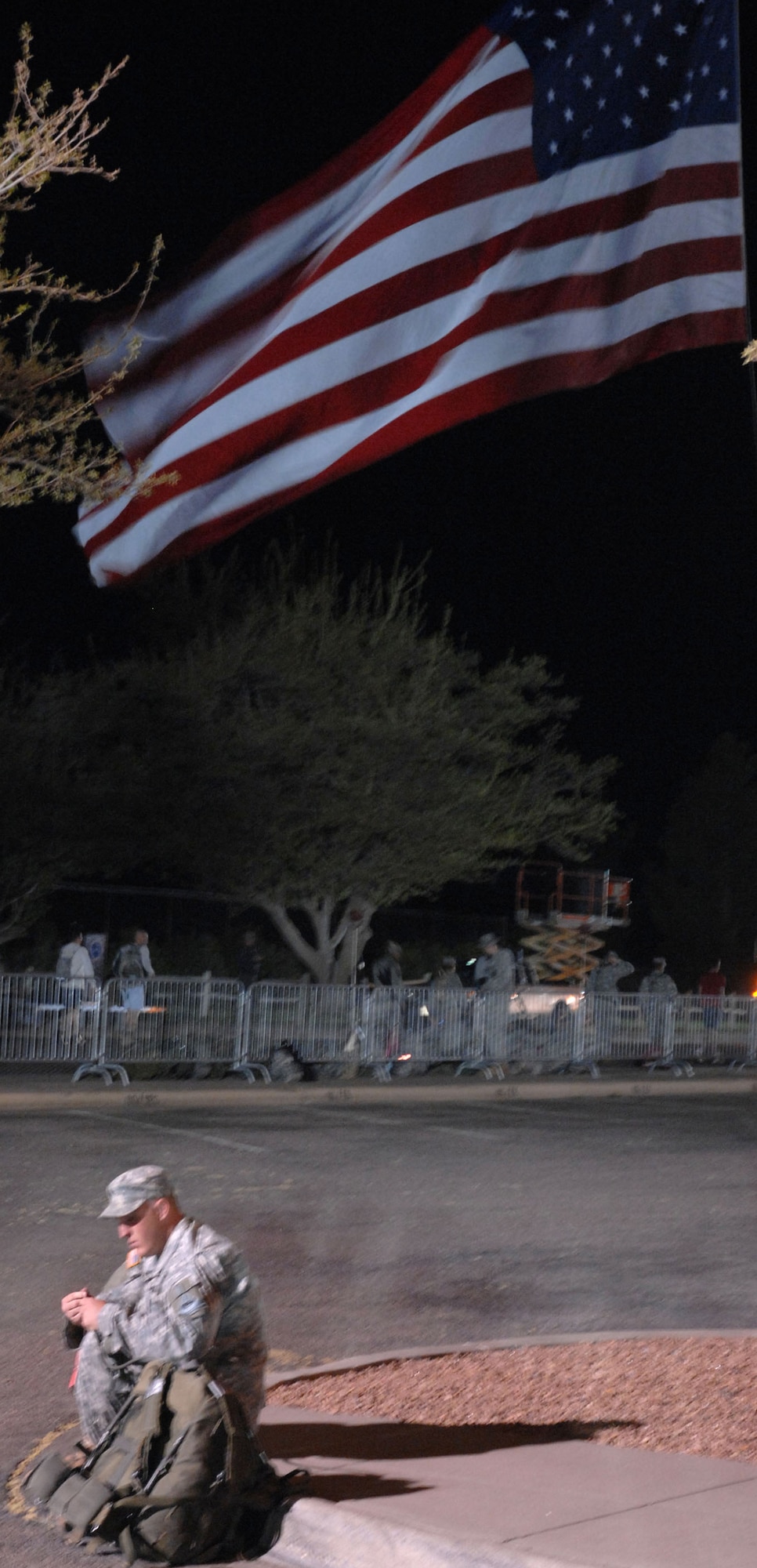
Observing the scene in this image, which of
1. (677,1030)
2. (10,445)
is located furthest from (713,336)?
(677,1030)

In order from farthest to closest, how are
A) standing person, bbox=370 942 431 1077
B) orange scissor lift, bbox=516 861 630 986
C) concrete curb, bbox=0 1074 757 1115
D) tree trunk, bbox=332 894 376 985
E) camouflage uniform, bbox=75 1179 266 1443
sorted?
orange scissor lift, bbox=516 861 630 986
tree trunk, bbox=332 894 376 985
standing person, bbox=370 942 431 1077
concrete curb, bbox=0 1074 757 1115
camouflage uniform, bbox=75 1179 266 1443

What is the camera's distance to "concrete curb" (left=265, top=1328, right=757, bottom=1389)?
7.01m

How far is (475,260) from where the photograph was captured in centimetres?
1095

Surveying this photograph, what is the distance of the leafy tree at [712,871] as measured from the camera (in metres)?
54.2

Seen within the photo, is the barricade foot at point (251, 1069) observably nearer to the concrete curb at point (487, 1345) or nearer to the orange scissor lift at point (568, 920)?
the concrete curb at point (487, 1345)

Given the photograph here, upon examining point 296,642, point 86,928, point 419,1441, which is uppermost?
point 296,642

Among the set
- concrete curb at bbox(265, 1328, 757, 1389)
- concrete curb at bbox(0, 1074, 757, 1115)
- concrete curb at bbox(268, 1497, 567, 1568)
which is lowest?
concrete curb at bbox(268, 1497, 567, 1568)

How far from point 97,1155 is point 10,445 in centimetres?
588

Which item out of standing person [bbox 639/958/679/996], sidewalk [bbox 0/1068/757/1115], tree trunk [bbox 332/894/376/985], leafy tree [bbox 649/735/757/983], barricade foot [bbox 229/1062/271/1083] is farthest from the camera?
leafy tree [bbox 649/735/757/983]

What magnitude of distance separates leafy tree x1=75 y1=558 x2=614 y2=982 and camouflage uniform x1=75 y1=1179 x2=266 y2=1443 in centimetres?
2133

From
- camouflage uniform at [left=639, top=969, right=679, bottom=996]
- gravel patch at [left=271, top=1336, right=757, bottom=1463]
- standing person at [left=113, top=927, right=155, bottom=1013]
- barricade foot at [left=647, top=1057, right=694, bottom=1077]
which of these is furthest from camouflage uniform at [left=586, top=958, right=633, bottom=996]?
gravel patch at [left=271, top=1336, right=757, bottom=1463]

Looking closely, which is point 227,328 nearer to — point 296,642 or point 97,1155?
point 97,1155

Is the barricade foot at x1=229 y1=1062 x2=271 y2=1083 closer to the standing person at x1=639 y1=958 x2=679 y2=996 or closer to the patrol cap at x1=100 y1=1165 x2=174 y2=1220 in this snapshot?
the standing person at x1=639 y1=958 x2=679 y2=996

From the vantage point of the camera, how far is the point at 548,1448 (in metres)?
5.91
